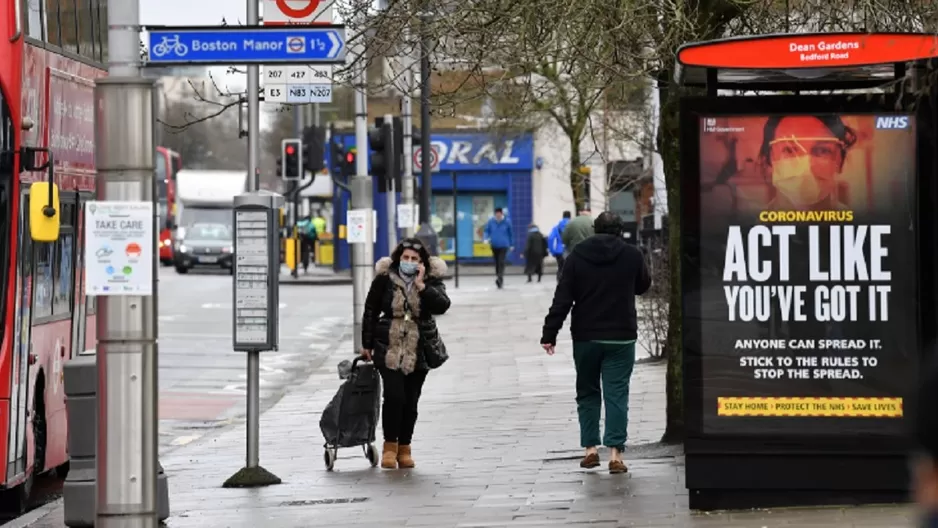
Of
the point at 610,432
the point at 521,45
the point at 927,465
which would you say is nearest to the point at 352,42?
the point at 521,45

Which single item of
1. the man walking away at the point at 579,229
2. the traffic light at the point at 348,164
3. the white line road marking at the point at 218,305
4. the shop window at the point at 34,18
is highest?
the shop window at the point at 34,18

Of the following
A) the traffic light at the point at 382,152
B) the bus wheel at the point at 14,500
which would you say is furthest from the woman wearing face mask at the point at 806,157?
the traffic light at the point at 382,152

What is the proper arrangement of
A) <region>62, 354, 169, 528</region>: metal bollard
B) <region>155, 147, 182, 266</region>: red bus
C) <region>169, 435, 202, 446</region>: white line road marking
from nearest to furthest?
<region>62, 354, 169, 528</region>: metal bollard → <region>169, 435, 202, 446</region>: white line road marking → <region>155, 147, 182, 266</region>: red bus

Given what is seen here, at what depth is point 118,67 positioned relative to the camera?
7.89 meters

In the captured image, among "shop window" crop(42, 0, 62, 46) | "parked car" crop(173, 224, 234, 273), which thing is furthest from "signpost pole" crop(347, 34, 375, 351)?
"parked car" crop(173, 224, 234, 273)

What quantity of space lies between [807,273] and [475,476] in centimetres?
346

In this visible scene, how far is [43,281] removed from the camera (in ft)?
40.1

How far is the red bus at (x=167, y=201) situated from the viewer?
65.9 meters

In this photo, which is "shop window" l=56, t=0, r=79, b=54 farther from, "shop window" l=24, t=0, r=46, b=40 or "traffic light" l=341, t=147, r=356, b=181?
"traffic light" l=341, t=147, r=356, b=181

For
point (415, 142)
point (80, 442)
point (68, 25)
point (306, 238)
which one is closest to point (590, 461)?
point (80, 442)

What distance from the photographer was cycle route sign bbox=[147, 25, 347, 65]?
8.59 meters

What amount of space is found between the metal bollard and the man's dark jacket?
9.95 feet

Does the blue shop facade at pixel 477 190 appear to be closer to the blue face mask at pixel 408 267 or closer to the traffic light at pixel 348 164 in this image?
the traffic light at pixel 348 164

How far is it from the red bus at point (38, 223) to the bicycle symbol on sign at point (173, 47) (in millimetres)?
1997
